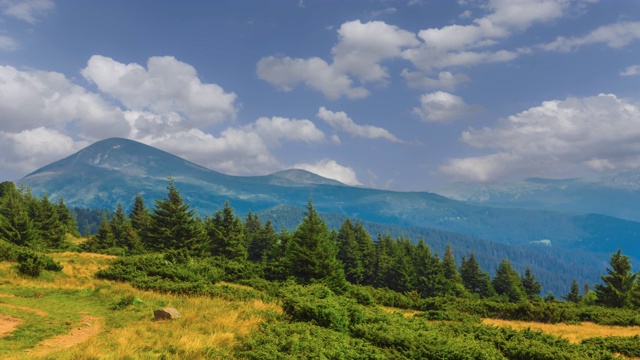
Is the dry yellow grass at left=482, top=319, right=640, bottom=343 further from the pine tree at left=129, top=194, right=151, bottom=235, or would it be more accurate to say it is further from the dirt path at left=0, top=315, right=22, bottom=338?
the pine tree at left=129, top=194, right=151, bottom=235

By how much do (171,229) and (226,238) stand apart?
9.21 meters

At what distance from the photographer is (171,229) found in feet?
148

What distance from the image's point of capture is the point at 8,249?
24766 mm

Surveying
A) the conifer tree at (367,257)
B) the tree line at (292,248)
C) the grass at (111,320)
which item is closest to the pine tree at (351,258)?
the tree line at (292,248)

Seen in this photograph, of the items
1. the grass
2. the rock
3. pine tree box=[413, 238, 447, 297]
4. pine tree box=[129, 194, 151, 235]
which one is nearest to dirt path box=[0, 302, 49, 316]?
the grass

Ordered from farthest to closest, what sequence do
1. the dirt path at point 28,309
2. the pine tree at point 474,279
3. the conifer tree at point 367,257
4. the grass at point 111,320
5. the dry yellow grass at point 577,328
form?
the pine tree at point 474,279
the conifer tree at point 367,257
the dry yellow grass at point 577,328
the dirt path at point 28,309
the grass at point 111,320

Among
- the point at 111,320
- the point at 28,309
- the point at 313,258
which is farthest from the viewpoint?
the point at 313,258

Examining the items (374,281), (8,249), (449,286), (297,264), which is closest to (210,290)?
(297,264)

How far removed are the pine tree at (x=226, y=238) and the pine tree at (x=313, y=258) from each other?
21.0 m

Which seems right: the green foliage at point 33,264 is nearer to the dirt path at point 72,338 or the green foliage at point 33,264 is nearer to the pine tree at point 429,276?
the dirt path at point 72,338

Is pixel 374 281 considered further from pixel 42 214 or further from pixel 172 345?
pixel 172 345

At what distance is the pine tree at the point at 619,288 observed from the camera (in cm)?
5171

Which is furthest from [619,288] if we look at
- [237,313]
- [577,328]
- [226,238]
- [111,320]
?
[111,320]

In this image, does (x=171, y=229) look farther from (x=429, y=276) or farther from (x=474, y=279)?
(x=474, y=279)
